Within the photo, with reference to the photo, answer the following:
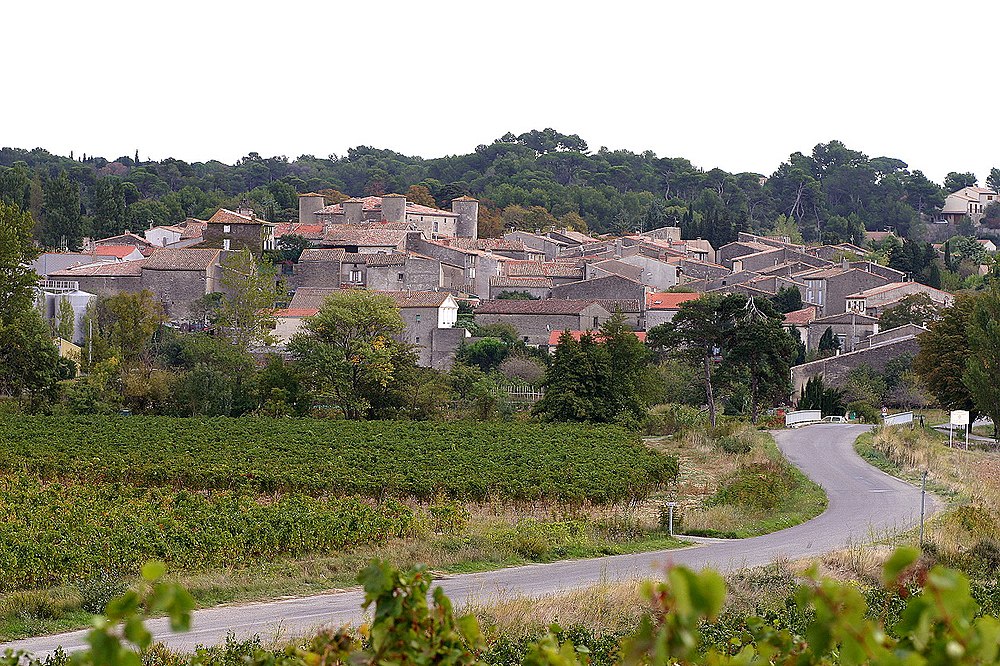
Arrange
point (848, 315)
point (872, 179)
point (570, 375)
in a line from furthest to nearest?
point (872, 179)
point (848, 315)
point (570, 375)

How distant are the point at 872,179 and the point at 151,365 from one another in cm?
10155

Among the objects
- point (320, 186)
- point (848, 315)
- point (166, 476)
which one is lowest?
point (166, 476)

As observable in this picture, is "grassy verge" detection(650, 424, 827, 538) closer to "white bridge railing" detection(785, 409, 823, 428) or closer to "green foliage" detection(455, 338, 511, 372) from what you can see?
"white bridge railing" detection(785, 409, 823, 428)

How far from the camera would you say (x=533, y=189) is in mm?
121688

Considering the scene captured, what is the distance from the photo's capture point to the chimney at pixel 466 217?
93312 millimetres

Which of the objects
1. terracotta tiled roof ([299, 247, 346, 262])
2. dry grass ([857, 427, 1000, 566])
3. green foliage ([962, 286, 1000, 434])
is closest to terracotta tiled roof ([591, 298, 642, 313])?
terracotta tiled roof ([299, 247, 346, 262])

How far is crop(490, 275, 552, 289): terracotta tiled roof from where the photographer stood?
2800 inches

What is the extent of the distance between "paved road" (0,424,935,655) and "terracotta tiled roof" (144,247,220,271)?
44.0m

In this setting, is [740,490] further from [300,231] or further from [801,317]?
[300,231]

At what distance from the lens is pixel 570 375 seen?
3703cm

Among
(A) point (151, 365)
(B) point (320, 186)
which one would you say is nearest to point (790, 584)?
(A) point (151, 365)

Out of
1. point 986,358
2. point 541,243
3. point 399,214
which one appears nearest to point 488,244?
point 541,243

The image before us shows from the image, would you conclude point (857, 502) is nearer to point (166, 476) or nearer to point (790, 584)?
point (790, 584)

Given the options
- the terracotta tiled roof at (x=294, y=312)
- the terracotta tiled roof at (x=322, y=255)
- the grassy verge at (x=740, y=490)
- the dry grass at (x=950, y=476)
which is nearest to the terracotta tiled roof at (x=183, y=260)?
the terracotta tiled roof at (x=322, y=255)
